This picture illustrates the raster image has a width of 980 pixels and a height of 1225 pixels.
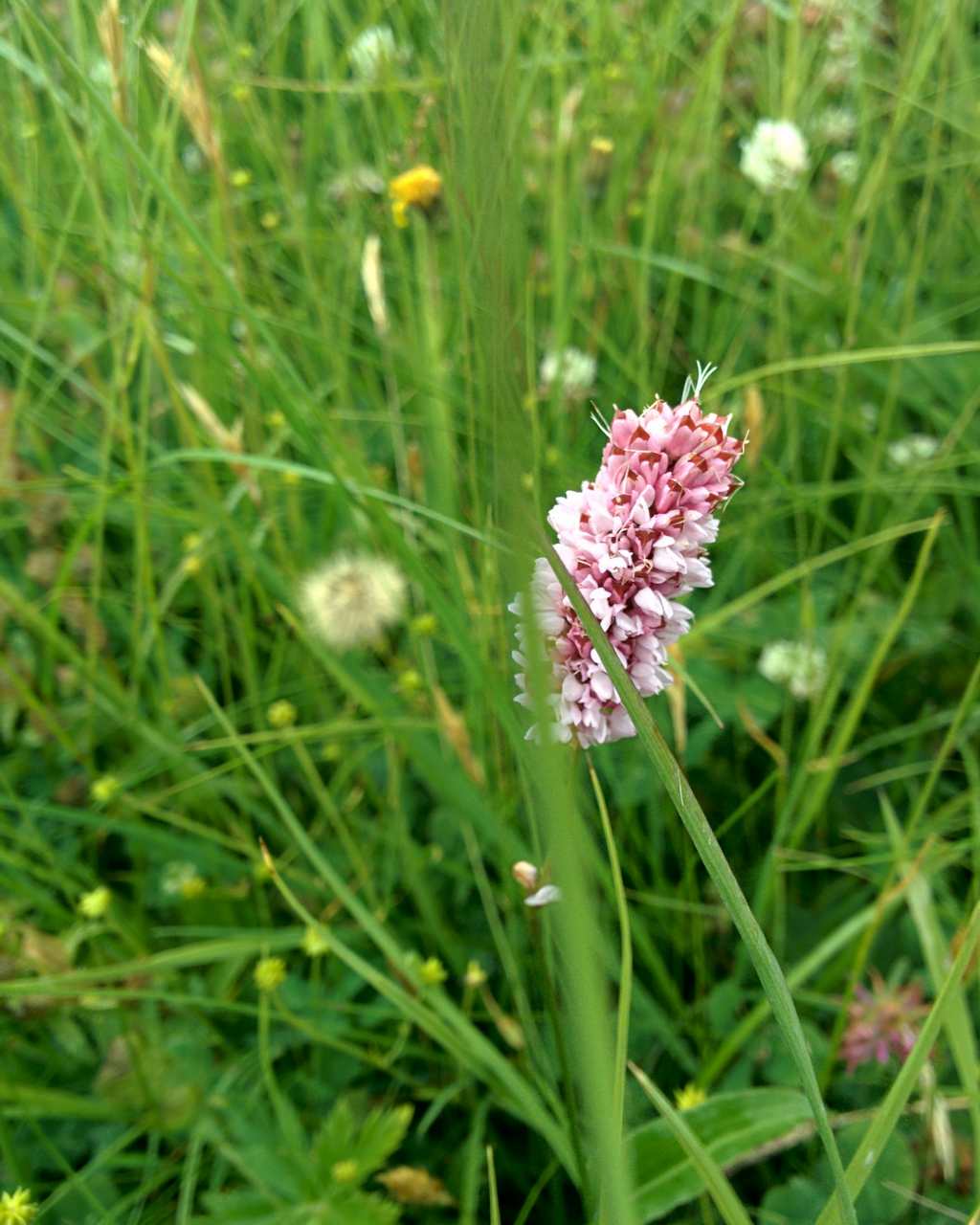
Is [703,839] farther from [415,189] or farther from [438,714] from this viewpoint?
[415,189]

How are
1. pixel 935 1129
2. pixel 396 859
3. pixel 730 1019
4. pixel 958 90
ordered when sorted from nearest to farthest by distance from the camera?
pixel 935 1129 → pixel 730 1019 → pixel 396 859 → pixel 958 90

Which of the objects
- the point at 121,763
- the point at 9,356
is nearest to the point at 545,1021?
the point at 121,763

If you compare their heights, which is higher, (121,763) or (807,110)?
(807,110)

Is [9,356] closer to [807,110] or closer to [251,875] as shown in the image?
[251,875]

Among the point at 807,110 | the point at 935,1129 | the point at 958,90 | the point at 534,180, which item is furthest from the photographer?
the point at 958,90

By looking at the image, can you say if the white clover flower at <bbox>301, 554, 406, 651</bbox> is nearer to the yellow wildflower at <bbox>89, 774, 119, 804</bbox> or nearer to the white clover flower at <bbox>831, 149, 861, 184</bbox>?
the yellow wildflower at <bbox>89, 774, 119, 804</bbox>

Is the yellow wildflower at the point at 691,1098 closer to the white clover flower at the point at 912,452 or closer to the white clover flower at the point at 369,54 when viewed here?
the white clover flower at the point at 912,452

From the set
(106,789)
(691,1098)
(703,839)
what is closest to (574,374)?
(106,789)
